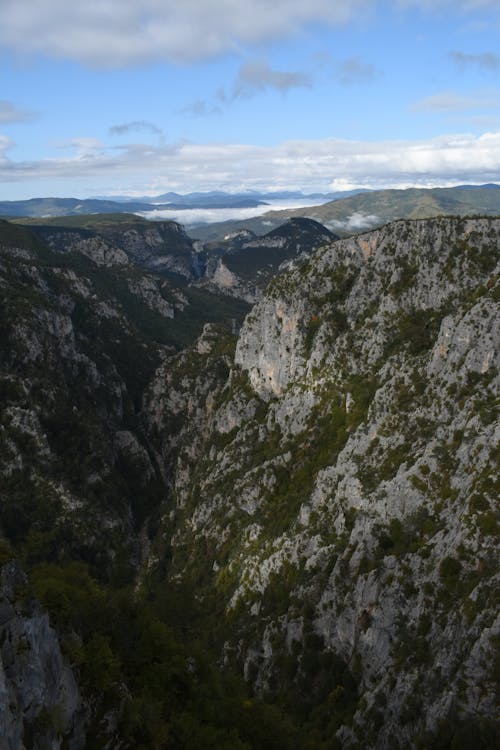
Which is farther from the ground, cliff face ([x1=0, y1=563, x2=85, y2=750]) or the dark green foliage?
cliff face ([x1=0, y1=563, x2=85, y2=750])

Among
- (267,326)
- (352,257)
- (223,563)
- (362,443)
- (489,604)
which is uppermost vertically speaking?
(352,257)

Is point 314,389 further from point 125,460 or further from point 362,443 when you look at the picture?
point 125,460

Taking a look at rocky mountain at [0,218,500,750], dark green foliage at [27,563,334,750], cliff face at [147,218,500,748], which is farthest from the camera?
cliff face at [147,218,500,748]

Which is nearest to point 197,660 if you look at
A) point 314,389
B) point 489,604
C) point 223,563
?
point 489,604

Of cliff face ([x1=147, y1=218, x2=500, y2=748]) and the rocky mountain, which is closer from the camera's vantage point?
the rocky mountain

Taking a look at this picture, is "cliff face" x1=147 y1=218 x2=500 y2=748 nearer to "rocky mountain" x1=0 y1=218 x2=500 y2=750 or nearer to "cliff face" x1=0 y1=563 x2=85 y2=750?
"rocky mountain" x1=0 y1=218 x2=500 y2=750

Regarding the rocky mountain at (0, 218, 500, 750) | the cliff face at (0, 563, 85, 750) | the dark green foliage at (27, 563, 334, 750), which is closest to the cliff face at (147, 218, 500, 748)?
the rocky mountain at (0, 218, 500, 750)

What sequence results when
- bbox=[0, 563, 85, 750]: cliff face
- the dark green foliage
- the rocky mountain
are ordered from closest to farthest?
bbox=[0, 563, 85, 750]: cliff face → the dark green foliage → the rocky mountain
